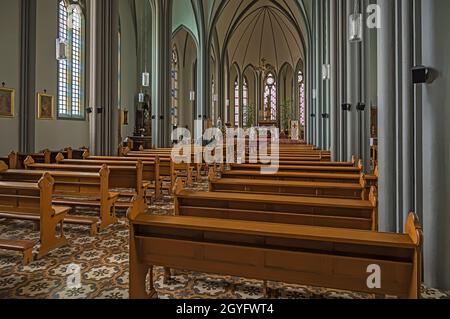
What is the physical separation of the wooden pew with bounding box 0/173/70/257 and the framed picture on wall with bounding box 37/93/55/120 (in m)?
8.65

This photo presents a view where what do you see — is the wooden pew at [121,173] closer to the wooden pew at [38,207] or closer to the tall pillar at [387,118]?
the wooden pew at [38,207]

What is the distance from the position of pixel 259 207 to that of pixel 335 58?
7.26 metres

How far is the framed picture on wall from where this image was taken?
40.7 ft

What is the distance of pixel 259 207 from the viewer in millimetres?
3717

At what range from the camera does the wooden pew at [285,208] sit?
133 inches

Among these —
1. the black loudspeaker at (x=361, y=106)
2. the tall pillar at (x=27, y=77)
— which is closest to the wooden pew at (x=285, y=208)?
the black loudspeaker at (x=361, y=106)

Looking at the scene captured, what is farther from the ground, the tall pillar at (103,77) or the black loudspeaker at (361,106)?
the tall pillar at (103,77)

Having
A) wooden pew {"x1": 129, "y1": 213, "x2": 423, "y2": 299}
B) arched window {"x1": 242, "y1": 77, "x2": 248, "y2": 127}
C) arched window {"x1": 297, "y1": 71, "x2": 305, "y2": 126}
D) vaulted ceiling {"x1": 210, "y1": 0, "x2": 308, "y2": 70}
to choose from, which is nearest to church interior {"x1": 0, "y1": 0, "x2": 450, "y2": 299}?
wooden pew {"x1": 129, "y1": 213, "x2": 423, "y2": 299}

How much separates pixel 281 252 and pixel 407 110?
2.34 meters

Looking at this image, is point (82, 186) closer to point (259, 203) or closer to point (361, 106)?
point (259, 203)

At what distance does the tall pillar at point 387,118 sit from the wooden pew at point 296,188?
0.98ft

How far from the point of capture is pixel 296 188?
4.59 metres
